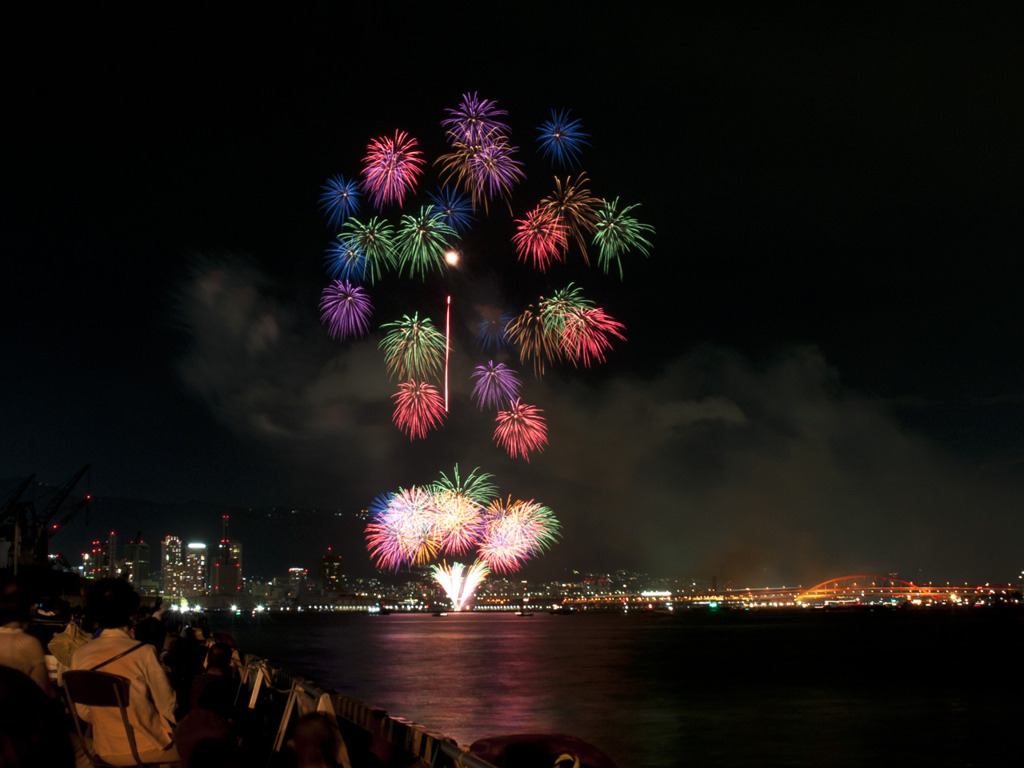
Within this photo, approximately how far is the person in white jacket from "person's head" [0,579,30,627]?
0.36 metres

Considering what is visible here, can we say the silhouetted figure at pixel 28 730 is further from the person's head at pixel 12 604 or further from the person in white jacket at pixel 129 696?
the person's head at pixel 12 604

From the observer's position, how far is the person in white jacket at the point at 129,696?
5113mm

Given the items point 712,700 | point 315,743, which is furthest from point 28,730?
point 712,700

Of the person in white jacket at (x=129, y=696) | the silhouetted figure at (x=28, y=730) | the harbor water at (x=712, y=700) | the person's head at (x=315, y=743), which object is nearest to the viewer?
the silhouetted figure at (x=28, y=730)

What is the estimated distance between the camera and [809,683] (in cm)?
5538

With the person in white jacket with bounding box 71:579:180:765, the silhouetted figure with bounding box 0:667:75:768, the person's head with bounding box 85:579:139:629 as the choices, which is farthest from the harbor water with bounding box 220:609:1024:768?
the silhouetted figure with bounding box 0:667:75:768

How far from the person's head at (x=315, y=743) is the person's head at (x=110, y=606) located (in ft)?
5.82

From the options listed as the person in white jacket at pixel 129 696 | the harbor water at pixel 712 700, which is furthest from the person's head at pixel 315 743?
the harbor water at pixel 712 700

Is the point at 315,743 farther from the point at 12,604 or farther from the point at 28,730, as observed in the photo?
the point at 12,604

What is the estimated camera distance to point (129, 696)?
5.09 meters

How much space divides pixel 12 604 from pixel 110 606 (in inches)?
20.0

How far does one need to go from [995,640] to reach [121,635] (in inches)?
5176

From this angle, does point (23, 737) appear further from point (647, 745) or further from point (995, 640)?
point (995, 640)

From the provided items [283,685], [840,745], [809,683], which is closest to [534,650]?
→ [809,683]
